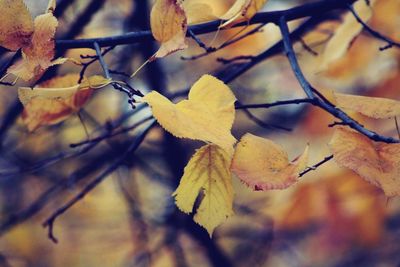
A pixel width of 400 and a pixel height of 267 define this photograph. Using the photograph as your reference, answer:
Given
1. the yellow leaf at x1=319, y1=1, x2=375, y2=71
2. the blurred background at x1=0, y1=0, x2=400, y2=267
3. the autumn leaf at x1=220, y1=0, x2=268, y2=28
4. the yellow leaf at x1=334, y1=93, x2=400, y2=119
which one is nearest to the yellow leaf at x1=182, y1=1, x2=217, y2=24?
the autumn leaf at x1=220, y1=0, x2=268, y2=28

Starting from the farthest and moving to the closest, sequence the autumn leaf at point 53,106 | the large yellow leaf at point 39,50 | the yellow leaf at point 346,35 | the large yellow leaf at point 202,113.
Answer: the yellow leaf at point 346,35 → the autumn leaf at point 53,106 → the large yellow leaf at point 39,50 → the large yellow leaf at point 202,113

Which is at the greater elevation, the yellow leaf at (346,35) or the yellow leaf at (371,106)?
the yellow leaf at (371,106)

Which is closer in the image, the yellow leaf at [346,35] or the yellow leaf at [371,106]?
the yellow leaf at [371,106]

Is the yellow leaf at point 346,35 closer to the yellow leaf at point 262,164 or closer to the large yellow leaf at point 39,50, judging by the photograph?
the yellow leaf at point 262,164

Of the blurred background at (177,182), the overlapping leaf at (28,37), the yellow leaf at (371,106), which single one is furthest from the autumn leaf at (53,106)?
the blurred background at (177,182)

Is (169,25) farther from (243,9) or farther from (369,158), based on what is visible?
(369,158)

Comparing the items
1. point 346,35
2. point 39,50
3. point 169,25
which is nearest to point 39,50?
point 39,50

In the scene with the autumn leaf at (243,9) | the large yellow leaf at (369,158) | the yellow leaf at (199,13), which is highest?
the autumn leaf at (243,9)

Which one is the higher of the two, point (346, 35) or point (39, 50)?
point (39, 50)
